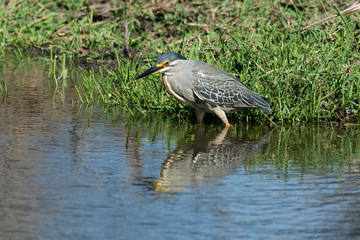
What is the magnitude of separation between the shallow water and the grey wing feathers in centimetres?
32

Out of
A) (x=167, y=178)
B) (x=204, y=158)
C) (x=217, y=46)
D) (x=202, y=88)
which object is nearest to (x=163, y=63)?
(x=202, y=88)

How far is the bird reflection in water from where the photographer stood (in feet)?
18.0

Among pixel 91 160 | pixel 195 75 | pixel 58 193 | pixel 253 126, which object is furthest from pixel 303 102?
pixel 58 193

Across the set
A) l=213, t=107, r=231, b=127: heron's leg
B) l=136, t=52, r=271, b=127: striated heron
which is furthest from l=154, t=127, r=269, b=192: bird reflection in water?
l=136, t=52, r=271, b=127: striated heron

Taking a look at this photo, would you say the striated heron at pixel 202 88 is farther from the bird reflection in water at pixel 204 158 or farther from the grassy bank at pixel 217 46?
the grassy bank at pixel 217 46

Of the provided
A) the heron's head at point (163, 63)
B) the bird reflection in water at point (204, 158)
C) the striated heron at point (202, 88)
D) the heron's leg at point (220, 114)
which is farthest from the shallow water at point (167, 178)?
the heron's head at point (163, 63)

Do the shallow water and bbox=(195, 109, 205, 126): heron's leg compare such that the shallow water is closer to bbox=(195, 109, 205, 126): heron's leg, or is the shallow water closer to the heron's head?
bbox=(195, 109, 205, 126): heron's leg

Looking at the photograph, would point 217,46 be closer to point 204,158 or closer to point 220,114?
point 220,114

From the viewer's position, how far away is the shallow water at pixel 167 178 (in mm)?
4359

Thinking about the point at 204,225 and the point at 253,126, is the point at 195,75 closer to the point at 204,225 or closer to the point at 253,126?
the point at 253,126

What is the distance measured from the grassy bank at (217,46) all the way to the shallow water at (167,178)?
1.24 ft

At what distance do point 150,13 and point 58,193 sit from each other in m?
8.50

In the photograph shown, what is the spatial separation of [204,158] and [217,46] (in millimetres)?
3317

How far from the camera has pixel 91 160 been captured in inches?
235
